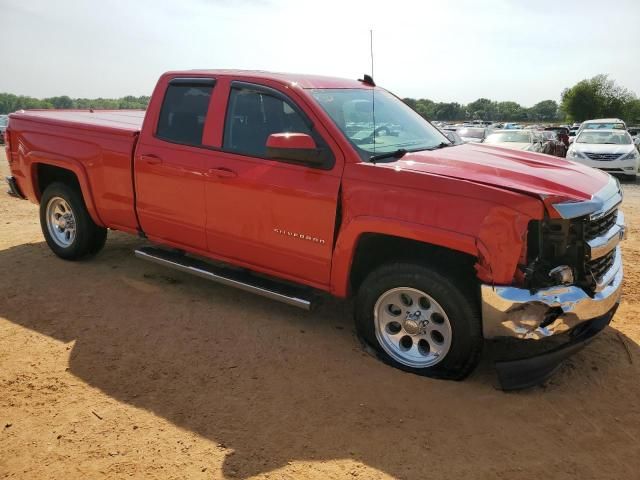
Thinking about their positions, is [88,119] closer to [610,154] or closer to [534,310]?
[534,310]

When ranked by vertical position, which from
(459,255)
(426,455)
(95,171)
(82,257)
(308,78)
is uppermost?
(308,78)

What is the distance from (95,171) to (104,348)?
6.19 feet

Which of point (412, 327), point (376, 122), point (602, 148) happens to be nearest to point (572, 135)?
point (602, 148)

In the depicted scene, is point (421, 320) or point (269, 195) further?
point (269, 195)

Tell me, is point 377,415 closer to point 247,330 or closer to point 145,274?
point 247,330

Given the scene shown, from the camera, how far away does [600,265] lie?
11.5 ft

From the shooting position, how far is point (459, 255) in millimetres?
3465

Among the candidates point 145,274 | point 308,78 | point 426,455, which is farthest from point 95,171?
point 426,455

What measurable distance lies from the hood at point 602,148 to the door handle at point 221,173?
1304cm

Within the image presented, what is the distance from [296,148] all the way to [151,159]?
5.24 feet

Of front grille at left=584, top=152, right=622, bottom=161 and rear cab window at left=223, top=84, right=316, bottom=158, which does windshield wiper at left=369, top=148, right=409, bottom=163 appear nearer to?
rear cab window at left=223, top=84, right=316, bottom=158

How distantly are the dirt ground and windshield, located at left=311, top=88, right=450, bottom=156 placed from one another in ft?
4.85

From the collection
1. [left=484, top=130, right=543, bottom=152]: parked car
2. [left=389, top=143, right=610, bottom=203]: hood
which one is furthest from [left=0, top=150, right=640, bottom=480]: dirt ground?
[left=484, top=130, right=543, bottom=152]: parked car

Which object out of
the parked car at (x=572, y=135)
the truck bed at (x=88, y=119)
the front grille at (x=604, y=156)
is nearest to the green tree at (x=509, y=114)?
the parked car at (x=572, y=135)
